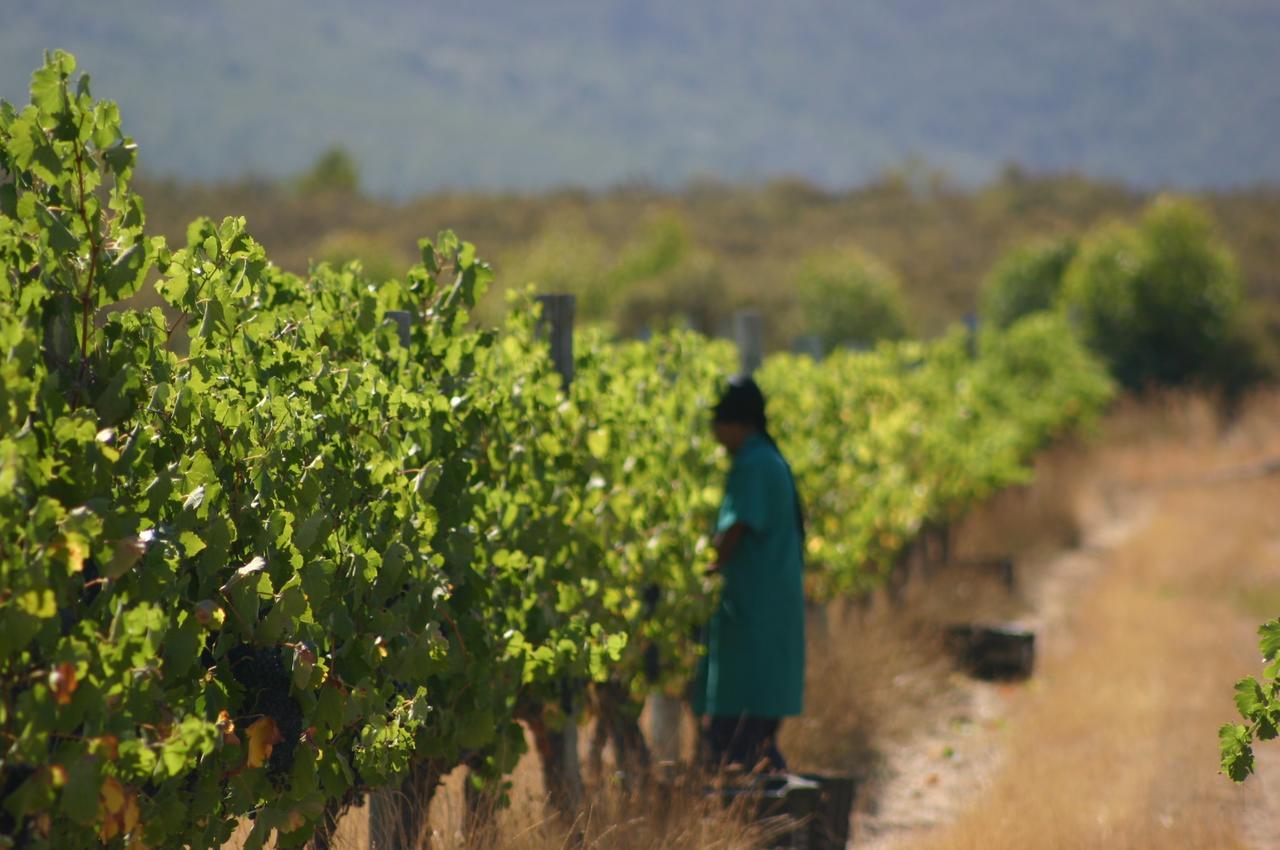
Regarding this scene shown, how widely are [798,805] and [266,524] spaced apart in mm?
2708

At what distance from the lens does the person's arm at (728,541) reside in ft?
18.2

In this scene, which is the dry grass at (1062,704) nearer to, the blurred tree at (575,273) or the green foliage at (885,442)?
the green foliage at (885,442)

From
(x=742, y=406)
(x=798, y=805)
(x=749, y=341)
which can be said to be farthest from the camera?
(x=749, y=341)

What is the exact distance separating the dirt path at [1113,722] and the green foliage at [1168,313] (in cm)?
1380

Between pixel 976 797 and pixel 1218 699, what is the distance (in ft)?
7.48

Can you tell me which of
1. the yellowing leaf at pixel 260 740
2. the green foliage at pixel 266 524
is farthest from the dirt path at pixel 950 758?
the yellowing leaf at pixel 260 740

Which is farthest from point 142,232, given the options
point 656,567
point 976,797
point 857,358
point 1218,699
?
point 857,358

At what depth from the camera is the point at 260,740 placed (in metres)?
2.86

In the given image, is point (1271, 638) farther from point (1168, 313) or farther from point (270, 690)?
point (1168, 313)

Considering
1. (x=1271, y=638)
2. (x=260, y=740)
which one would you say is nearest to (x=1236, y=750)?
(x=1271, y=638)

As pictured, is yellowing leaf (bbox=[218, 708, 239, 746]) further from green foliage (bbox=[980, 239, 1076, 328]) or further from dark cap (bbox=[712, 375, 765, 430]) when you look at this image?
green foliage (bbox=[980, 239, 1076, 328])

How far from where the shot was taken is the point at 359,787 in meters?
3.57

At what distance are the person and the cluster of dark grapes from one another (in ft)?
8.79

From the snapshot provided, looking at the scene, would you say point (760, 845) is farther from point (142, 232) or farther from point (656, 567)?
point (142, 232)
